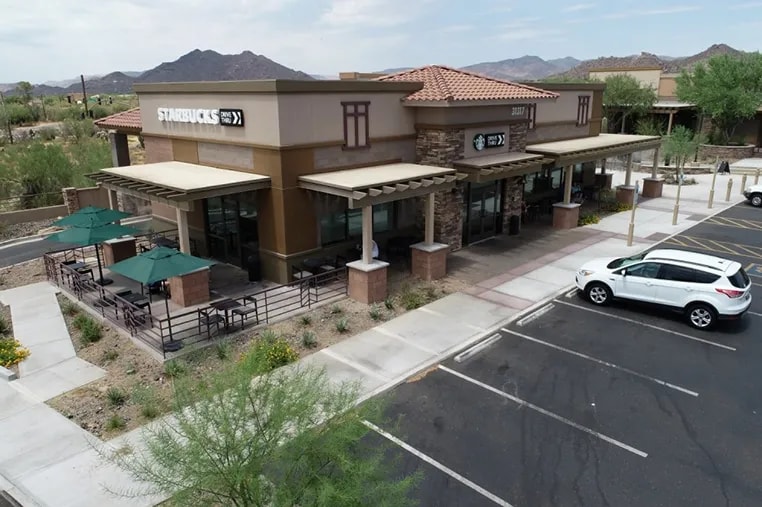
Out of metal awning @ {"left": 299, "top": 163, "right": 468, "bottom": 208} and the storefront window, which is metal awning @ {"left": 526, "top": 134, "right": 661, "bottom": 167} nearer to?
metal awning @ {"left": 299, "top": 163, "right": 468, "bottom": 208}

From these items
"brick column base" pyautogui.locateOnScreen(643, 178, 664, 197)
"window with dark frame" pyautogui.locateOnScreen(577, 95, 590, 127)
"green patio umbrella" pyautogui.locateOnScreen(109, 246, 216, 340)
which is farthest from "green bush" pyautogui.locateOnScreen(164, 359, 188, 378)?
"brick column base" pyautogui.locateOnScreen(643, 178, 664, 197)

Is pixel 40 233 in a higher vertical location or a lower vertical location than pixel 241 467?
lower

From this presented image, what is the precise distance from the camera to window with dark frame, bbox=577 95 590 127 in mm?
28500

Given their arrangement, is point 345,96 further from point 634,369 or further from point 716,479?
point 716,479

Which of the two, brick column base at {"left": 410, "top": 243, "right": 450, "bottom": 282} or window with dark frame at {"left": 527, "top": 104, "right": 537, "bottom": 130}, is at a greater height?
window with dark frame at {"left": 527, "top": 104, "right": 537, "bottom": 130}

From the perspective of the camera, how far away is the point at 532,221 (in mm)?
26172

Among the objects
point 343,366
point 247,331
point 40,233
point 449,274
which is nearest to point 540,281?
point 449,274

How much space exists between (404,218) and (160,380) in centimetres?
1087

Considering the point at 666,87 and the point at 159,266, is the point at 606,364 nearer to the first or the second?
the point at 159,266

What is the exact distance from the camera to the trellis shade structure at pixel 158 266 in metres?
12.9

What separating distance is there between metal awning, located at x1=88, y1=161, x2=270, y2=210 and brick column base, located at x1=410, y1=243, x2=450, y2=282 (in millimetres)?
5270

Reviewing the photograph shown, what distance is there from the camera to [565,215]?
24688mm

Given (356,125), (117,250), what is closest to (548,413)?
(356,125)

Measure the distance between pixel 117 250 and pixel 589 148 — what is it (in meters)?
19.9
